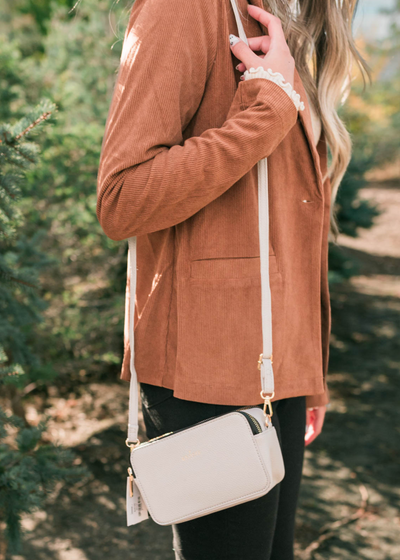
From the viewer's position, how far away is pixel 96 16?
171 inches

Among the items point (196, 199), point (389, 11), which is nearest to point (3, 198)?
point (196, 199)

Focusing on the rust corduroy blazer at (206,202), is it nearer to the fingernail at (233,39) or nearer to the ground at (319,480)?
the fingernail at (233,39)

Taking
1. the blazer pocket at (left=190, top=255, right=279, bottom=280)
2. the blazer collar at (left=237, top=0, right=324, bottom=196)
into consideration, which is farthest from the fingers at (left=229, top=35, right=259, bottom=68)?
the blazer pocket at (left=190, top=255, right=279, bottom=280)

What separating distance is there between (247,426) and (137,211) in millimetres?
490

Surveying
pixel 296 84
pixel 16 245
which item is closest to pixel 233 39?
pixel 296 84

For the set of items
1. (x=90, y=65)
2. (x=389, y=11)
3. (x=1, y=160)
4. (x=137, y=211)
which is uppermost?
A: (x=389, y=11)

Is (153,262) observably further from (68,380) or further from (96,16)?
(96,16)

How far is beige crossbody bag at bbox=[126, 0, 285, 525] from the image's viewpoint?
99cm

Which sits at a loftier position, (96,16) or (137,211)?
(96,16)

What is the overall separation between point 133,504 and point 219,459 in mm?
275

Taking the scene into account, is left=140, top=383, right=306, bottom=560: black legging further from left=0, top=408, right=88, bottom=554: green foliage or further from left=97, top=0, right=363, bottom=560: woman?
left=0, top=408, right=88, bottom=554: green foliage

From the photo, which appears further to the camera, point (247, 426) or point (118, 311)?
point (118, 311)

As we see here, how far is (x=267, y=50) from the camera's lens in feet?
3.63

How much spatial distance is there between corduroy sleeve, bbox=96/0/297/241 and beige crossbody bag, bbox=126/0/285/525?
0.36 feet
